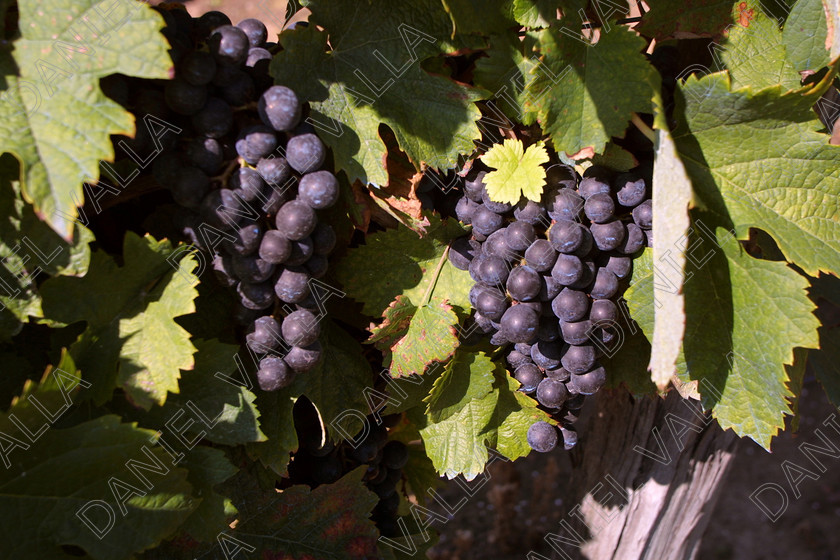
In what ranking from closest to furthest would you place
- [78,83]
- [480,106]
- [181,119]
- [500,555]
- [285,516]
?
[78,83]
[181,119]
[480,106]
[285,516]
[500,555]

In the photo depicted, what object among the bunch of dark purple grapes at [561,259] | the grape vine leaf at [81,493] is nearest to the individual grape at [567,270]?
the bunch of dark purple grapes at [561,259]

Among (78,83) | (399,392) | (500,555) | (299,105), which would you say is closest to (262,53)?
A: (299,105)

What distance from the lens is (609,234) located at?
1.02 m

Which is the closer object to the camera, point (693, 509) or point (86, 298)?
point (86, 298)

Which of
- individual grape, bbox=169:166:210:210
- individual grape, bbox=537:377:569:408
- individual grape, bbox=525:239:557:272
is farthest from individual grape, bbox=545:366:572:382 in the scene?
individual grape, bbox=169:166:210:210

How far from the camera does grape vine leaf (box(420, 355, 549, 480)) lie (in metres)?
1.21

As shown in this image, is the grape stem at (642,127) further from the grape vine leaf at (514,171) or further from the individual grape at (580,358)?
the individual grape at (580,358)

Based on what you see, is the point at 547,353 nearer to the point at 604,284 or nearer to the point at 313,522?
the point at 604,284

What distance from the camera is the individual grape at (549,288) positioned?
3.44 feet

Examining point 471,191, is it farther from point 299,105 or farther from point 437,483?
point 437,483

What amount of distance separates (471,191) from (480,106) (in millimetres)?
137

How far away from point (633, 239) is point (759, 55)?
34 centimetres

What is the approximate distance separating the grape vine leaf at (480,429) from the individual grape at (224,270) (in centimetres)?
46

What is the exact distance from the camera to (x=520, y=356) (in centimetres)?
117
